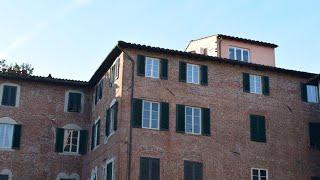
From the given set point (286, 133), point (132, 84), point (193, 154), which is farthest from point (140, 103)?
point (286, 133)

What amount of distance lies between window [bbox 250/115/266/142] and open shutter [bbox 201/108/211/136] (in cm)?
283

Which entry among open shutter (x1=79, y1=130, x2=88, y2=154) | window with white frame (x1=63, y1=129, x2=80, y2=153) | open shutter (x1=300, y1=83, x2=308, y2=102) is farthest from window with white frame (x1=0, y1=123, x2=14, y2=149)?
open shutter (x1=300, y1=83, x2=308, y2=102)

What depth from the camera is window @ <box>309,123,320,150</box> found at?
33375mm

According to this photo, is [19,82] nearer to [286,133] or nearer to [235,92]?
[235,92]

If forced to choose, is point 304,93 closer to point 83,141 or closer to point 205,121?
point 205,121

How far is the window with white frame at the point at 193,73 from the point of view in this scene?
1246 inches

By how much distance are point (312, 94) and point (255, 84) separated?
13.7 ft

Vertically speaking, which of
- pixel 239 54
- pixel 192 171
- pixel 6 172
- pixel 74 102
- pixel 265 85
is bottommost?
pixel 192 171

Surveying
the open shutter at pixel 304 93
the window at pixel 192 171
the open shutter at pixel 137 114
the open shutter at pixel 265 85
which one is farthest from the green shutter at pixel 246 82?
the open shutter at pixel 137 114

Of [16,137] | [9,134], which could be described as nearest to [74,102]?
[16,137]

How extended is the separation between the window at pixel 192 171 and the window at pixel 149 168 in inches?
64.1

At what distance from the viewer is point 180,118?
30.3 meters

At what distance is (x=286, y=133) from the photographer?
1289 inches

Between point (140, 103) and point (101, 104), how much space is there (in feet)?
17.2
